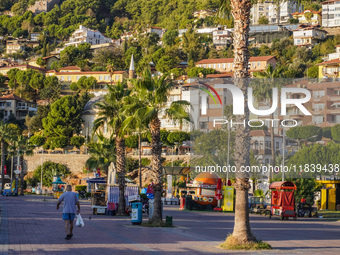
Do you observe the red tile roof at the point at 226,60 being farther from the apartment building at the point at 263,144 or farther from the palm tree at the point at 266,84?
the palm tree at the point at 266,84

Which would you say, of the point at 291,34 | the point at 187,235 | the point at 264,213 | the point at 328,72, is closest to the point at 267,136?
the point at 264,213

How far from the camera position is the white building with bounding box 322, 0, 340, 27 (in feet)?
552

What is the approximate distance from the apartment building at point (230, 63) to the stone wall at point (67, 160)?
5034 cm

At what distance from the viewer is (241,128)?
17.7 m

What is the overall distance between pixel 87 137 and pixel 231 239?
347ft

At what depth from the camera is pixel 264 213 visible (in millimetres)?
38906

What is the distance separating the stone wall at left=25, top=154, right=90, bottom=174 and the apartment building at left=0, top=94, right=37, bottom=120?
36.0m

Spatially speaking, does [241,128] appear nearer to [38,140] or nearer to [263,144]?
[263,144]

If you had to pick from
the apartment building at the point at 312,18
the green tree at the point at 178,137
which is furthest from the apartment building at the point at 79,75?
the apartment building at the point at 312,18

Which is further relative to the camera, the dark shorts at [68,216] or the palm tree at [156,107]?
the palm tree at [156,107]

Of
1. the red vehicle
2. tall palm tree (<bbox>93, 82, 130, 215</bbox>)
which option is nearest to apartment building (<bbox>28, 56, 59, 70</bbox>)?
tall palm tree (<bbox>93, 82, 130, 215</bbox>)

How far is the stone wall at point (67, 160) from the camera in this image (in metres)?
109

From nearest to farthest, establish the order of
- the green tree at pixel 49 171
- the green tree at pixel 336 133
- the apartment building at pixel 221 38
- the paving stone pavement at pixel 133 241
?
1. the paving stone pavement at pixel 133 241
2. the green tree at pixel 336 133
3. the green tree at pixel 49 171
4. the apartment building at pixel 221 38

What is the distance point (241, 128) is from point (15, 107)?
5220 inches
